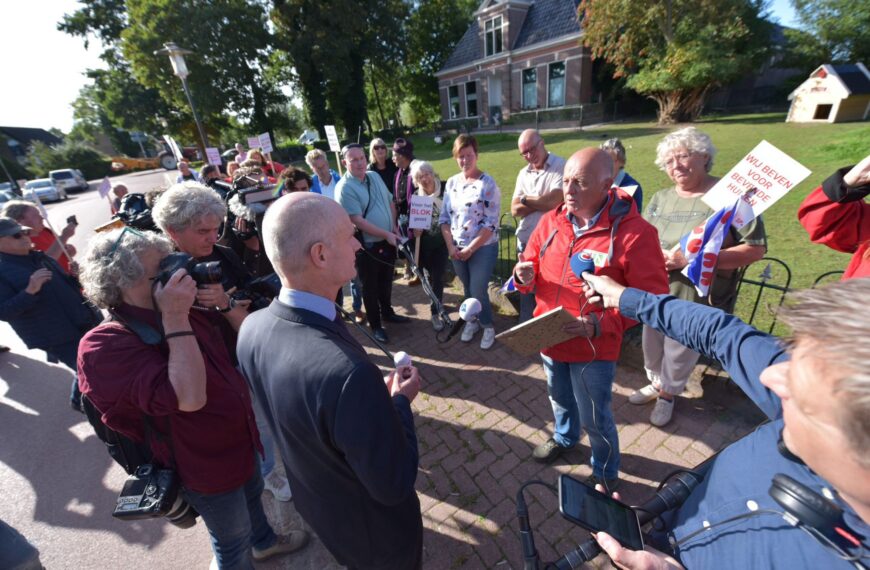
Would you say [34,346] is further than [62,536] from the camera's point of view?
Yes

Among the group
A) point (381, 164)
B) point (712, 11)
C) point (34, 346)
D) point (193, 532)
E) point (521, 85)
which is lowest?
point (193, 532)

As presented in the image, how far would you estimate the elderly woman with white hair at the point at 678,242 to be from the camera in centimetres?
260

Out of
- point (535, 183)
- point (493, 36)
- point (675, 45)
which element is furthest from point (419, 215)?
point (493, 36)

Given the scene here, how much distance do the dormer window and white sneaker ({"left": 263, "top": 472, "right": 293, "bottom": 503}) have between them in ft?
109

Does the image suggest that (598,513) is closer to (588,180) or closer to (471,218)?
(588,180)

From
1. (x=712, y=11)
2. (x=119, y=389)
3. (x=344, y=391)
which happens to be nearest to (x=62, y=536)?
(x=119, y=389)

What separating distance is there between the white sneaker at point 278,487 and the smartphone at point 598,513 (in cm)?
232

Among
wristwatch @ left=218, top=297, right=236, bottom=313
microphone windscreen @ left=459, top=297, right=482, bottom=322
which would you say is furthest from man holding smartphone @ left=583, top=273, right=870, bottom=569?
wristwatch @ left=218, top=297, right=236, bottom=313

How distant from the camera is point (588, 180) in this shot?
6.77 ft

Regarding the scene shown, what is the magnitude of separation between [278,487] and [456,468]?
1401 mm

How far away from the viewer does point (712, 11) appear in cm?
1997

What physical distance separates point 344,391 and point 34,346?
4352mm

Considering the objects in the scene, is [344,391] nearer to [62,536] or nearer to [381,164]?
[62,536]

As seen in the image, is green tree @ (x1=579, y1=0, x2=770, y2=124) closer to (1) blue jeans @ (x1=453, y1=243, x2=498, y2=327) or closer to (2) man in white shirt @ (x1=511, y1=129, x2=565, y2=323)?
(2) man in white shirt @ (x1=511, y1=129, x2=565, y2=323)
